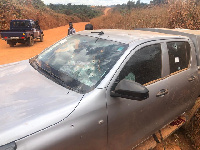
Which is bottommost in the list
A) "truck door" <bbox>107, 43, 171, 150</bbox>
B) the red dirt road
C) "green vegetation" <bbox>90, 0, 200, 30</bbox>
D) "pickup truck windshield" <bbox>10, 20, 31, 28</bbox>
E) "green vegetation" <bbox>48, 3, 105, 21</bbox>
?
the red dirt road

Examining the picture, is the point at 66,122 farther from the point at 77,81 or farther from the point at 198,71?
the point at 198,71

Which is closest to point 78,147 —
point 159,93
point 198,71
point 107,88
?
point 107,88

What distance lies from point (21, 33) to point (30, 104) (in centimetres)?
1205

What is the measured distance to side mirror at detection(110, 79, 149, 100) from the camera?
1.83m

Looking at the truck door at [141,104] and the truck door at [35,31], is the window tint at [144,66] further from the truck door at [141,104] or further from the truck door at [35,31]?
the truck door at [35,31]

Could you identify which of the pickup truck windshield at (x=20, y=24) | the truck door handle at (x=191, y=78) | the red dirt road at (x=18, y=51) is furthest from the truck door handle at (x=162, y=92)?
the pickup truck windshield at (x=20, y=24)

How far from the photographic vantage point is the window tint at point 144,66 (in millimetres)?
2260

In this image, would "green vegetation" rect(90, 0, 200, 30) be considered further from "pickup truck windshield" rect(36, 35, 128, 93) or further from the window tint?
"pickup truck windshield" rect(36, 35, 128, 93)

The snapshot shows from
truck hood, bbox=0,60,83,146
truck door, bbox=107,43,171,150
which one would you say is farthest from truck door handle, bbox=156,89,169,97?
truck hood, bbox=0,60,83,146

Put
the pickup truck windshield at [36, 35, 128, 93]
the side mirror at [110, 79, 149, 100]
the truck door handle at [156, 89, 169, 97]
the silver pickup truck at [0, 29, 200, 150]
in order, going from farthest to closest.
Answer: the truck door handle at [156, 89, 169, 97]
the pickup truck windshield at [36, 35, 128, 93]
the side mirror at [110, 79, 149, 100]
the silver pickup truck at [0, 29, 200, 150]

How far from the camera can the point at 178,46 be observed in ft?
9.75

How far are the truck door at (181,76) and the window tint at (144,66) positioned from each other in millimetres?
277

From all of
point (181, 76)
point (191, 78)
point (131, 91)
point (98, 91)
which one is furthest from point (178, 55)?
point (98, 91)

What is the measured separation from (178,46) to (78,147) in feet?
7.22
